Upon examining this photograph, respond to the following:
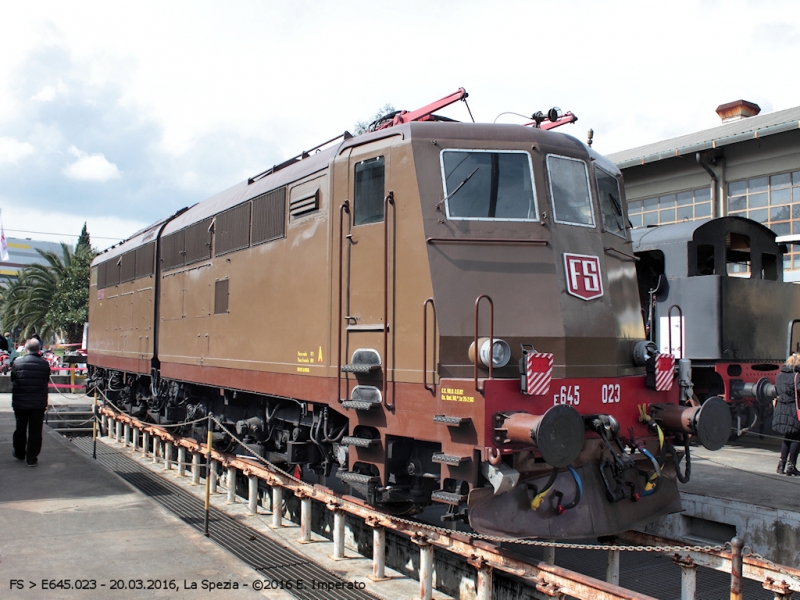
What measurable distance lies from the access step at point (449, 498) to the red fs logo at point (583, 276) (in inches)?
75.4

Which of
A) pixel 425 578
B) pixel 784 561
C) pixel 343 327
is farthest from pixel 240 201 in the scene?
pixel 784 561

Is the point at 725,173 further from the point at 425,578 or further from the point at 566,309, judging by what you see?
the point at 425,578

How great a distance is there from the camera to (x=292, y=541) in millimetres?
7340

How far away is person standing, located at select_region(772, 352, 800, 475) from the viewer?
927 cm

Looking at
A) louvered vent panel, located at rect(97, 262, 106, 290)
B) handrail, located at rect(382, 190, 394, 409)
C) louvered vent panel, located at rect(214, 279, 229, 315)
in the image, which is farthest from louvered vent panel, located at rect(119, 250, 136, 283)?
handrail, located at rect(382, 190, 394, 409)

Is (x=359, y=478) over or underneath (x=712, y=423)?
underneath

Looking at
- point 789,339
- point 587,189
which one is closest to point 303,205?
point 587,189

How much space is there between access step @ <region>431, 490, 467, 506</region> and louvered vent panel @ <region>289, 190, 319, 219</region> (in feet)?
10.4

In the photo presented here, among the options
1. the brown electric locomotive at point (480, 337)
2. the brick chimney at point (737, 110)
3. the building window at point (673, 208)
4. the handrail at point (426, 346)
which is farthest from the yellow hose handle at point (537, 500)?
the brick chimney at point (737, 110)

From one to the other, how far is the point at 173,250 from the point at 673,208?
12.9m

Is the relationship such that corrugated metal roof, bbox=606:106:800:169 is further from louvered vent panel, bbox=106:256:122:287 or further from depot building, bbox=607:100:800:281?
louvered vent panel, bbox=106:256:122:287

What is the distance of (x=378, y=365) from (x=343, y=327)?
660 mm

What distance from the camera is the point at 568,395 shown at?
5582 millimetres

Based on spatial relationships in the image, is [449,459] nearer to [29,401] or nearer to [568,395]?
[568,395]
